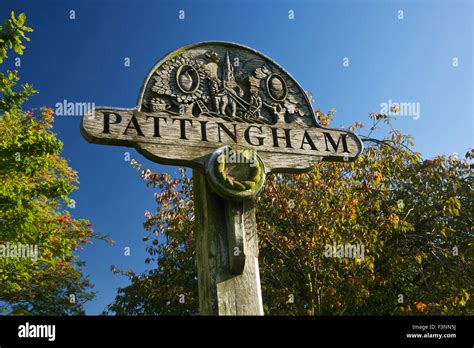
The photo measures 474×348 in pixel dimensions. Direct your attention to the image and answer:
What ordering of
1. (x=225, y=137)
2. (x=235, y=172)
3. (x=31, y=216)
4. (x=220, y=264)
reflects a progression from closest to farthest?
(x=220, y=264), (x=235, y=172), (x=225, y=137), (x=31, y=216)

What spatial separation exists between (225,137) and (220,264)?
92cm

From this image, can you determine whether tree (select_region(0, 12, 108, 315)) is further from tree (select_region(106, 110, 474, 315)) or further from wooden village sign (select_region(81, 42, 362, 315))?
wooden village sign (select_region(81, 42, 362, 315))

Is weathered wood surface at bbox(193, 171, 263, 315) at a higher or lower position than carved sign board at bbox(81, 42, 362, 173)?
lower

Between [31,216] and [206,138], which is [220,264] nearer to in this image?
[206,138]

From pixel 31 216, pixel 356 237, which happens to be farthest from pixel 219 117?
pixel 31 216

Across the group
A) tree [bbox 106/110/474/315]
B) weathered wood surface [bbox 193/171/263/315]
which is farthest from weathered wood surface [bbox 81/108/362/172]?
tree [bbox 106/110/474/315]

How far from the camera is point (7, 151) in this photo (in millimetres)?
10688

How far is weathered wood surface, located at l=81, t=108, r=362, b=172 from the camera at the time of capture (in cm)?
325

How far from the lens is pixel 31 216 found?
36.2 feet

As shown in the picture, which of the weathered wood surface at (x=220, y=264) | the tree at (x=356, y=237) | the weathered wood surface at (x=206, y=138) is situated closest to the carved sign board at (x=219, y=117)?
the weathered wood surface at (x=206, y=138)

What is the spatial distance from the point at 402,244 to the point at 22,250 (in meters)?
8.99
